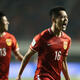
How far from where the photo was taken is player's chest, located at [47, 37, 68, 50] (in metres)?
5.92

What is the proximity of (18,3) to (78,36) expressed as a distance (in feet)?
13.7

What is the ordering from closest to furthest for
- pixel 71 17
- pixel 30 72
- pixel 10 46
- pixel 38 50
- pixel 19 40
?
pixel 38 50
pixel 10 46
pixel 30 72
pixel 19 40
pixel 71 17

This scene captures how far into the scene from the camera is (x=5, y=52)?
277 inches

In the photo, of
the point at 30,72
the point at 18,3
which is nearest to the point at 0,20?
the point at 30,72

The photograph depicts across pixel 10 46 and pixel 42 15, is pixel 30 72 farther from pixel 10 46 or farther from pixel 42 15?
pixel 10 46

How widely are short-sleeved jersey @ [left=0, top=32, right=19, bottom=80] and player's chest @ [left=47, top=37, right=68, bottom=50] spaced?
1395 millimetres

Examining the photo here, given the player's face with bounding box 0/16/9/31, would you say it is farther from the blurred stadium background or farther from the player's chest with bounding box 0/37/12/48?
the blurred stadium background

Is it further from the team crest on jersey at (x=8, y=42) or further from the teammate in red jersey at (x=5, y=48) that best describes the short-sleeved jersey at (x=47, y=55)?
the team crest on jersey at (x=8, y=42)

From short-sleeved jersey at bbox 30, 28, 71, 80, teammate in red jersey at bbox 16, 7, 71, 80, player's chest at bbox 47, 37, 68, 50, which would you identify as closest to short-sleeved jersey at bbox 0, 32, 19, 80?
teammate in red jersey at bbox 16, 7, 71, 80

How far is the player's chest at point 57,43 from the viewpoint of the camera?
592cm

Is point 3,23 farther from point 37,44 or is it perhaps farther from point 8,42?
point 37,44

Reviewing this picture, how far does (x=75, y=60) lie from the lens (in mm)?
16469

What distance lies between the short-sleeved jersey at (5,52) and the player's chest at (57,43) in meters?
1.39

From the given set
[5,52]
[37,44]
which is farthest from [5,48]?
[37,44]
